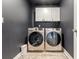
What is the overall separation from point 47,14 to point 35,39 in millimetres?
1591

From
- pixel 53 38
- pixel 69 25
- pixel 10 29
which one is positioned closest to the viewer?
pixel 10 29

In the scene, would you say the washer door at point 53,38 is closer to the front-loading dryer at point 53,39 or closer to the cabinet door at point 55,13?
the front-loading dryer at point 53,39

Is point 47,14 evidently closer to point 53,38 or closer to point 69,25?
point 53,38

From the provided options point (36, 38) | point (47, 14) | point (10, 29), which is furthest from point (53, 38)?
point (10, 29)

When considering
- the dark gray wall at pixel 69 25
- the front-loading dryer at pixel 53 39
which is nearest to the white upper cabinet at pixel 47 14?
the front-loading dryer at pixel 53 39

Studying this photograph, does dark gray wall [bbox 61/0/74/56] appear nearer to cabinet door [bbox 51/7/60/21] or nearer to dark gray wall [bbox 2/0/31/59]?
dark gray wall [bbox 2/0/31/59]

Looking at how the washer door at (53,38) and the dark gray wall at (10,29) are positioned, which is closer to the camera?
the dark gray wall at (10,29)

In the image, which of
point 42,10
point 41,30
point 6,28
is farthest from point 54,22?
point 6,28

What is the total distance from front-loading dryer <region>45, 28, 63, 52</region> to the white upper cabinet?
1.14 m

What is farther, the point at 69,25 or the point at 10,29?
the point at 69,25

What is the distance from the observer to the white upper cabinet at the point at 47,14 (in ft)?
21.0

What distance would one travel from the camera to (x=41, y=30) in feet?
17.9

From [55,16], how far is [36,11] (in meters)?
0.94

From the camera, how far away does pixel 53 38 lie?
543 centimetres
